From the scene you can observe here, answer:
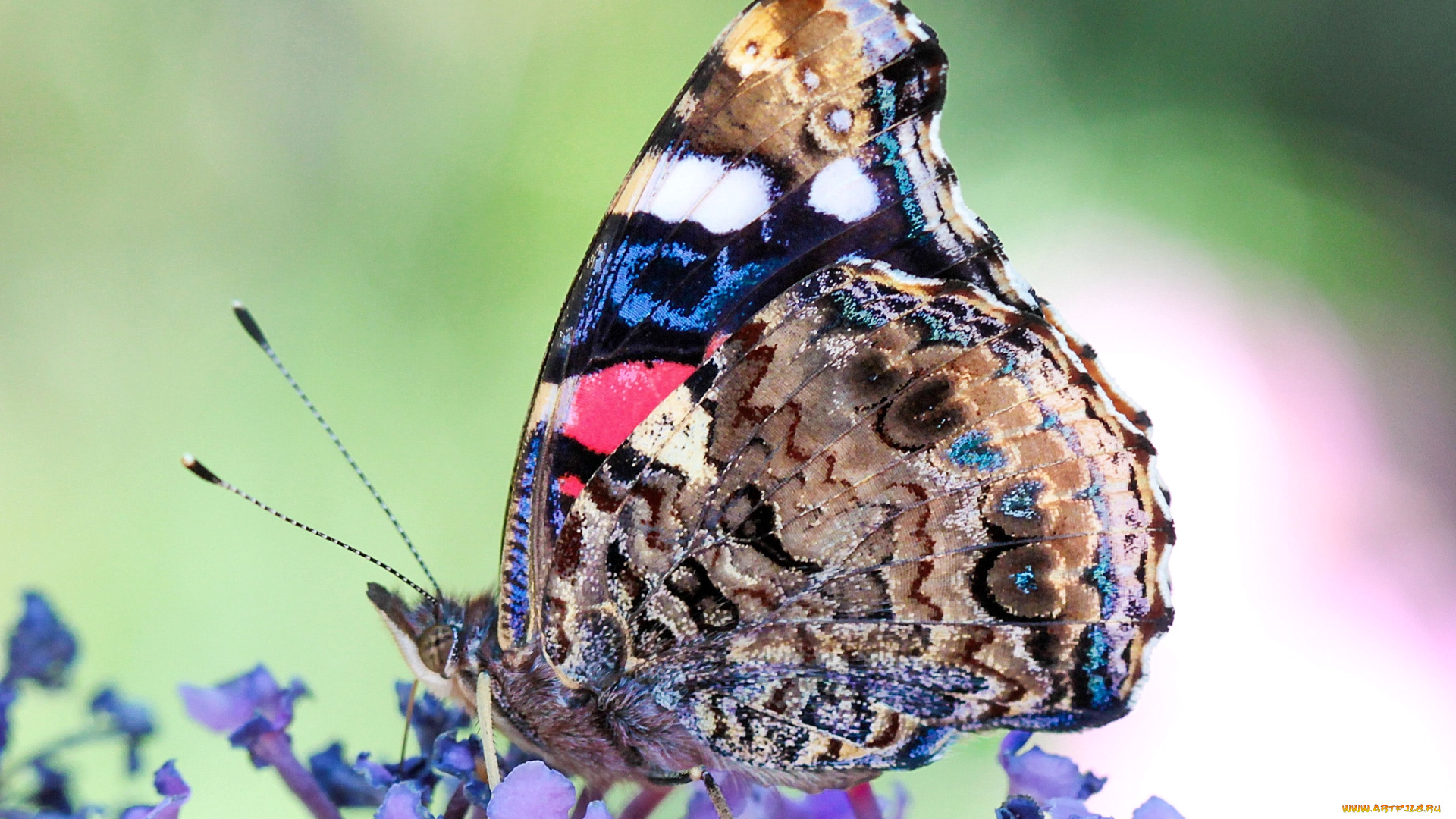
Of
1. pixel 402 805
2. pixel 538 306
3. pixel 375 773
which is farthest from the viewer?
pixel 538 306

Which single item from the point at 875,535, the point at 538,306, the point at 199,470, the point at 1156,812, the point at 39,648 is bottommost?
the point at 1156,812

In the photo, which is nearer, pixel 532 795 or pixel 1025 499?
pixel 532 795

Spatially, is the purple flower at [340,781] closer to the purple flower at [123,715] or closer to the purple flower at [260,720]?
the purple flower at [260,720]

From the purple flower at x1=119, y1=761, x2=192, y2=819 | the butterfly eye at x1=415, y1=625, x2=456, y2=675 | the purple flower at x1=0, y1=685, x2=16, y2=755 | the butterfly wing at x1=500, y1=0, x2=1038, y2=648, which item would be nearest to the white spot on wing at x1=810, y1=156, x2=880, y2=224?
the butterfly wing at x1=500, y1=0, x2=1038, y2=648

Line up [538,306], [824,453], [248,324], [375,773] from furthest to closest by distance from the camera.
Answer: [538,306] < [248,324] < [824,453] < [375,773]

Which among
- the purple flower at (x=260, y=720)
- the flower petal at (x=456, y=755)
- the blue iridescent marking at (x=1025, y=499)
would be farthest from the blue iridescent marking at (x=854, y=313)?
the purple flower at (x=260, y=720)

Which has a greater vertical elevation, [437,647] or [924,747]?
[437,647]

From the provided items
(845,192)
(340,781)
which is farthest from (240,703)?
(845,192)

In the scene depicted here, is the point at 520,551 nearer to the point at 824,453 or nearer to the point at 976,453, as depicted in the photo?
the point at 824,453
